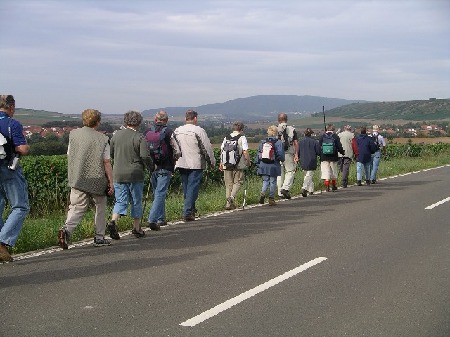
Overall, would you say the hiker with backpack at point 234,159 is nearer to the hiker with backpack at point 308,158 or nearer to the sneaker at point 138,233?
the hiker with backpack at point 308,158

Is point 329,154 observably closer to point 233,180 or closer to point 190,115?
point 233,180

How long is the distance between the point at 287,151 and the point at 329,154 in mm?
2310

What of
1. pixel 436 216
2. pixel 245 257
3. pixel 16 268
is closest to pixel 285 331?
pixel 245 257

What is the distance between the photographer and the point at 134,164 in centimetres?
1002

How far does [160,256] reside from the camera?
8.38m

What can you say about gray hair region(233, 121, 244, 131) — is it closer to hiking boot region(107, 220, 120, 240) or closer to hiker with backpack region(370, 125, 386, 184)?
hiking boot region(107, 220, 120, 240)

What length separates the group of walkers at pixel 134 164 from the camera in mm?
7961

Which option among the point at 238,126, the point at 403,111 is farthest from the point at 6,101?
the point at 403,111

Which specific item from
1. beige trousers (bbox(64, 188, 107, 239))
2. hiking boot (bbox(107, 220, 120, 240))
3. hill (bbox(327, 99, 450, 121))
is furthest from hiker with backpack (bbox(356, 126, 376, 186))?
hill (bbox(327, 99, 450, 121))

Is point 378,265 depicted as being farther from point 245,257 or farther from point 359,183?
point 359,183

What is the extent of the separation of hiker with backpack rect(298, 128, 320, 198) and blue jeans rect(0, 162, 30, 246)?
999cm

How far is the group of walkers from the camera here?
7.96 metres

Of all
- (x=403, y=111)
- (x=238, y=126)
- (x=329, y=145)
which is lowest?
(x=403, y=111)

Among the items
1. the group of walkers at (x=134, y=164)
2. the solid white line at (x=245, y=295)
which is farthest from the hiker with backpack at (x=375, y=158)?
the solid white line at (x=245, y=295)
